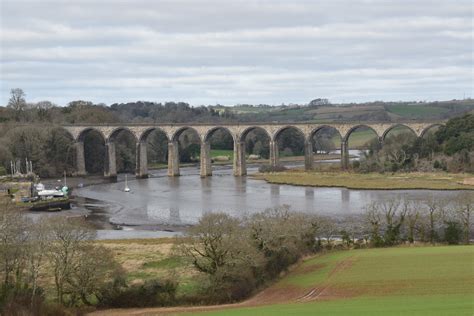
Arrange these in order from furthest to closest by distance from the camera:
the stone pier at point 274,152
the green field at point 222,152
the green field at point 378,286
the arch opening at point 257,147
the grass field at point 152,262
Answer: the green field at point 222,152 → the arch opening at point 257,147 → the stone pier at point 274,152 → the grass field at point 152,262 → the green field at point 378,286

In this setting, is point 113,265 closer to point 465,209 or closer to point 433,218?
point 433,218

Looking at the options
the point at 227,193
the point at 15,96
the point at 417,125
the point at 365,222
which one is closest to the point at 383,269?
the point at 365,222

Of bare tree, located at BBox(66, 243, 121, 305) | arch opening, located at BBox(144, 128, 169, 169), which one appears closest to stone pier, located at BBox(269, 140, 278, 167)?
arch opening, located at BBox(144, 128, 169, 169)

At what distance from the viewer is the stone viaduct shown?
110375 millimetres

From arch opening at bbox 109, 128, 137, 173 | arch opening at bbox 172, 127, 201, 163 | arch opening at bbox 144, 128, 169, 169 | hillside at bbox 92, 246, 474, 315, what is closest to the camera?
hillside at bbox 92, 246, 474, 315

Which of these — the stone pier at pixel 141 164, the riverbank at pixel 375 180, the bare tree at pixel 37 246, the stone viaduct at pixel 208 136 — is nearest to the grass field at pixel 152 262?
the bare tree at pixel 37 246

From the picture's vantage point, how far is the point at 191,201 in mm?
80250

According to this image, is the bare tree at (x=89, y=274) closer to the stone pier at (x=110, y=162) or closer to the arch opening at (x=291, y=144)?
the stone pier at (x=110, y=162)

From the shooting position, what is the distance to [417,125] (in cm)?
10800

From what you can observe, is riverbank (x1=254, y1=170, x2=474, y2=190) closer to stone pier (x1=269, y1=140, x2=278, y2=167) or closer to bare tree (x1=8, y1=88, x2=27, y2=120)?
stone pier (x1=269, y1=140, x2=278, y2=167)

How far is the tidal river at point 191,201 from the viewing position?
2596 inches

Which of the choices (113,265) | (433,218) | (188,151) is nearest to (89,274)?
(113,265)

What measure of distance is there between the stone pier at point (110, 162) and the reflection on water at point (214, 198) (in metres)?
13.2

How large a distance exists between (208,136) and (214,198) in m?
38.0
